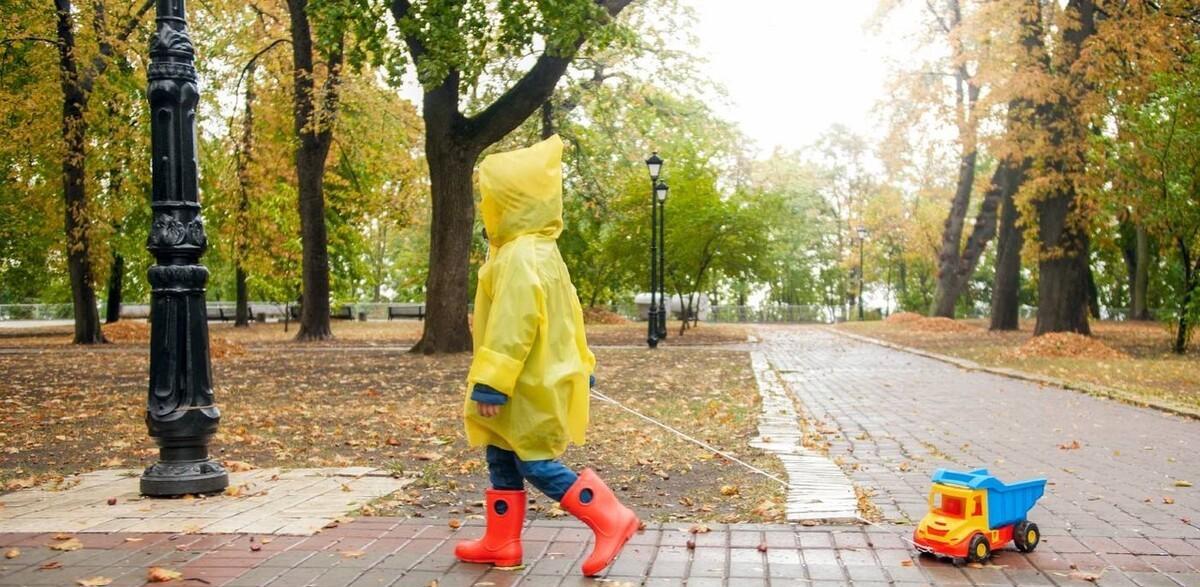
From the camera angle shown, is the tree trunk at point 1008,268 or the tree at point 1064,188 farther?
the tree trunk at point 1008,268

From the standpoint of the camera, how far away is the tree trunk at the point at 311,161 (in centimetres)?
2195

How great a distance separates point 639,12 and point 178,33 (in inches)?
814

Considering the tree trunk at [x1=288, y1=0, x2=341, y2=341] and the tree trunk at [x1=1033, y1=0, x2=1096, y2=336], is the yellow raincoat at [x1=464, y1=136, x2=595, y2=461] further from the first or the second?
the tree trunk at [x1=1033, y1=0, x2=1096, y2=336]

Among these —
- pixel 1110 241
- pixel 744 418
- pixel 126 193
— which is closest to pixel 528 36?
pixel 744 418

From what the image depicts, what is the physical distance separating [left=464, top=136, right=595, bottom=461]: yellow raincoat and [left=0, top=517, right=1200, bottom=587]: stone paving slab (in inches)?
24.0

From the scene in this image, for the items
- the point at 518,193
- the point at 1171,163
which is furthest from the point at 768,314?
the point at 518,193

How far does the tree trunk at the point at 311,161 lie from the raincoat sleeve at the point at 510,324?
693 inches

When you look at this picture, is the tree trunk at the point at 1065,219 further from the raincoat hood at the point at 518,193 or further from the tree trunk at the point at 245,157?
the raincoat hood at the point at 518,193

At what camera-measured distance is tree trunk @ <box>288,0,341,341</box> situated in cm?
2195

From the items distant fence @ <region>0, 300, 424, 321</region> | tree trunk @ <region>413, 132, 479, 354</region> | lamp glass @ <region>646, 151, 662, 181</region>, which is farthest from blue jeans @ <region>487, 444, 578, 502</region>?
distant fence @ <region>0, 300, 424, 321</region>

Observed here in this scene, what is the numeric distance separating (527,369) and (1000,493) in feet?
7.05

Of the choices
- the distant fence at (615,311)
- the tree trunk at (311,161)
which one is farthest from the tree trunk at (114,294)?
the tree trunk at (311,161)

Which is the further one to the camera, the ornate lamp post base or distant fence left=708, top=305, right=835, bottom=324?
distant fence left=708, top=305, right=835, bottom=324

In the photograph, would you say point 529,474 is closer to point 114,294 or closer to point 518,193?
point 518,193
